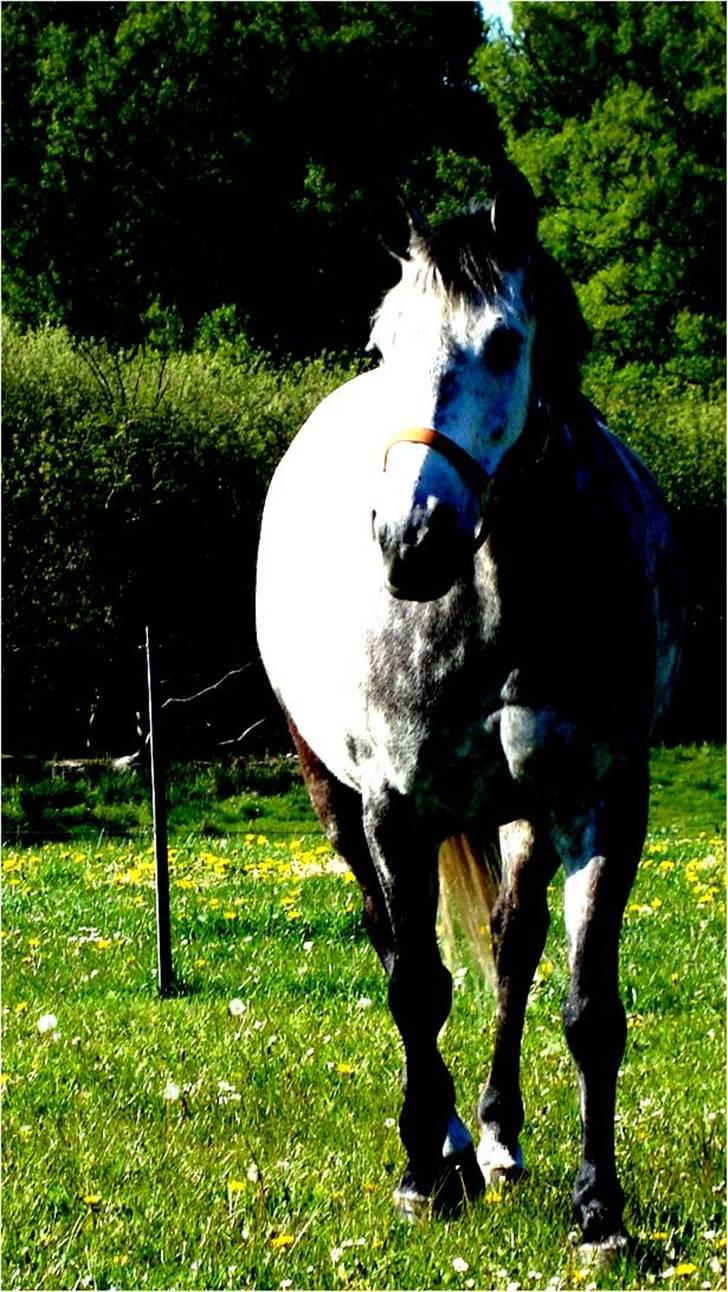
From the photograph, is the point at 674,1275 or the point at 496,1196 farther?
the point at 496,1196

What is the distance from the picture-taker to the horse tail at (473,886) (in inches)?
219

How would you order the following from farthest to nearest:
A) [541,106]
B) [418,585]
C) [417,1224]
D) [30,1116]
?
[541,106] → [30,1116] → [417,1224] → [418,585]

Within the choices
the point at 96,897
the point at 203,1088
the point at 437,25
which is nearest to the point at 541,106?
the point at 437,25

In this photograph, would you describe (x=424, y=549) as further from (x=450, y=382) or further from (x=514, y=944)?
(x=514, y=944)

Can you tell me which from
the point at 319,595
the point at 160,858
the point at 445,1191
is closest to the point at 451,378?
the point at 319,595

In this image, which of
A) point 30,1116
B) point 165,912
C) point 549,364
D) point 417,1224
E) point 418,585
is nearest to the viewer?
point 418,585

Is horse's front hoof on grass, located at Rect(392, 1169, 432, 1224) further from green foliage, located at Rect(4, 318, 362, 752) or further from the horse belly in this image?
green foliage, located at Rect(4, 318, 362, 752)

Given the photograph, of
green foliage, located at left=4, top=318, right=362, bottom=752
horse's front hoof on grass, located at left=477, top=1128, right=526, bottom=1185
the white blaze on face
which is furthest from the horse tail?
green foliage, located at left=4, top=318, right=362, bottom=752

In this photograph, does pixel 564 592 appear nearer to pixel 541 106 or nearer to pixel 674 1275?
pixel 674 1275

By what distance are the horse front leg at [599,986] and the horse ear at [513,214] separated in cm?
139

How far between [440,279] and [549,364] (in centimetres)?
46

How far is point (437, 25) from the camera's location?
31.9m

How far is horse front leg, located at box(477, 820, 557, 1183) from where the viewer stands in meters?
5.02

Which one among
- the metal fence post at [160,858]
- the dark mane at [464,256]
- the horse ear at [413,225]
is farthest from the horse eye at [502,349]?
the metal fence post at [160,858]
